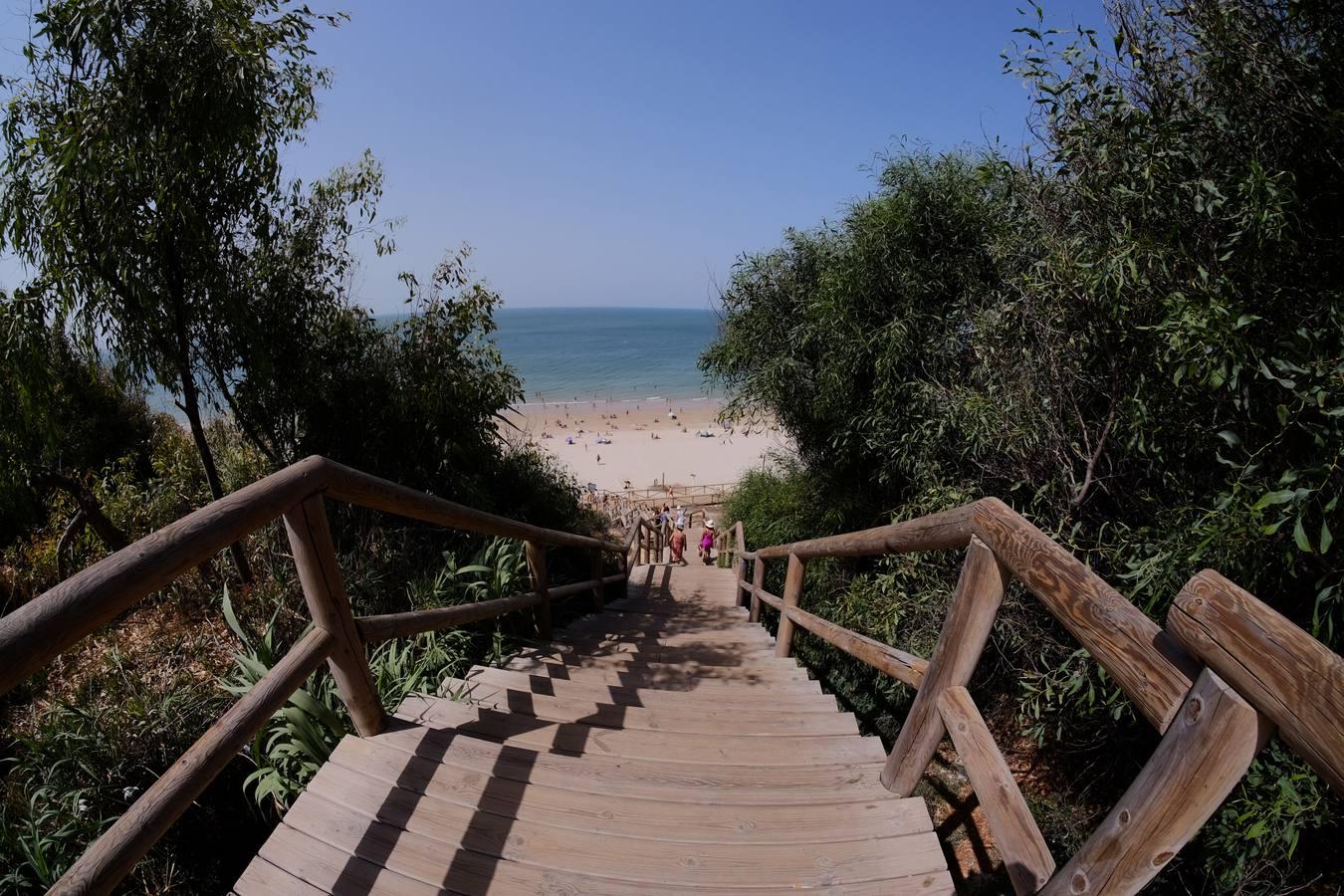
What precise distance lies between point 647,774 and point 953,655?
3.50 feet

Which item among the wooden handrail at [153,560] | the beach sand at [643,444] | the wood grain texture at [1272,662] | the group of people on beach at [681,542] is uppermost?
the wooden handrail at [153,560]

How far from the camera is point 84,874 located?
125cm

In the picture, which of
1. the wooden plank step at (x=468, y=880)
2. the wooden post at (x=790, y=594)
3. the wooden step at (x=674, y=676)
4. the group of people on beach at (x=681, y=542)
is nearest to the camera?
the wooden plank step at (x=468, y=880)

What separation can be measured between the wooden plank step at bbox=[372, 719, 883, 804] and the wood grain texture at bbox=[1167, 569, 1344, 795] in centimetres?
143

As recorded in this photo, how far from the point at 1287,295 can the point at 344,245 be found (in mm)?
7077

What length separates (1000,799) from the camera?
161 cm

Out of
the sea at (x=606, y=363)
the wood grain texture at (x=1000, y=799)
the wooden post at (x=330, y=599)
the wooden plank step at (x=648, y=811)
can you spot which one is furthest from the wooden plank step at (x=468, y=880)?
the sea at (x=606, y=363)

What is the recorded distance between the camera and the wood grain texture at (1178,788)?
970 millimetres

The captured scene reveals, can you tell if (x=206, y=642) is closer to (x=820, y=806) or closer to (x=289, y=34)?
(x=820, y=806)

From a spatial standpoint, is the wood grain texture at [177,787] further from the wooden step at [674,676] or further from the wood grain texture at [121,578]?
the wooden step at [674,676]

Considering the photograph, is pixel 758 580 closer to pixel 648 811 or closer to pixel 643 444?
pixel 648 811

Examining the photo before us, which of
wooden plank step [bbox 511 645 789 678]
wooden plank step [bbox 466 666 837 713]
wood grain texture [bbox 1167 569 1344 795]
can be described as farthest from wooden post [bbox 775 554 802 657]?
wood grain texture [bbox 1167 569 1344 795]

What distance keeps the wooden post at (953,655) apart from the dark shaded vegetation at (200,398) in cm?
197

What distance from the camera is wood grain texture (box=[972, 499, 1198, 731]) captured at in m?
1.15
